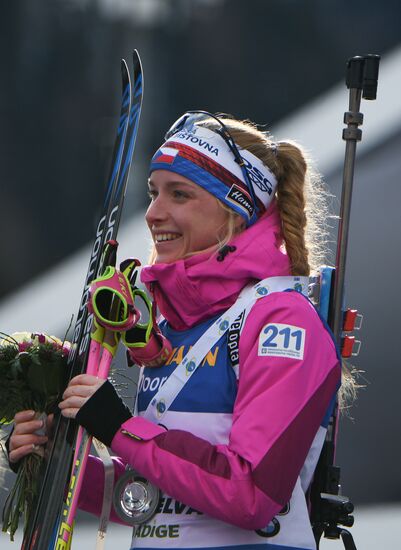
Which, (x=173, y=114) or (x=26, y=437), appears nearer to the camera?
(x=26, y=437)

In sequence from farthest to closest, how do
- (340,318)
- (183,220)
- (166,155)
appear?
(340,318)
(166,155)
(183,220)

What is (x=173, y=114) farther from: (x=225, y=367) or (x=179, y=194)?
(x=225, y=367)

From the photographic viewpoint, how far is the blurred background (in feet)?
23.9

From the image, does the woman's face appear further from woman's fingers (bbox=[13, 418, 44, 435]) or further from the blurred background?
the blurred background

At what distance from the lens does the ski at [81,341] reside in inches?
96.7

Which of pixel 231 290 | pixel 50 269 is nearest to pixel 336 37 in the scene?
pixel 50 269

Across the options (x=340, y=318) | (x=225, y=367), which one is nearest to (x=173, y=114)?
(x=340, y=318)

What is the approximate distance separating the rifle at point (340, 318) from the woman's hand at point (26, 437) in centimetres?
68

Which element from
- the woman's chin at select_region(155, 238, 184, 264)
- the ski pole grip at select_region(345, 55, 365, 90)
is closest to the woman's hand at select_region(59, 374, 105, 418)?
the woman's chin at select_region(155, 238, 184, 264)

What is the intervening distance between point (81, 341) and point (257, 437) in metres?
0.63

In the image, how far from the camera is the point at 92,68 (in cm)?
791

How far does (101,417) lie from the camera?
2.30 m

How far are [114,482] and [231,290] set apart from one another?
1.84 feet

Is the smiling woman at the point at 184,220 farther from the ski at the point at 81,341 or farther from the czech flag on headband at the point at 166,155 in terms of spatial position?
the ski at the point at 81,341
